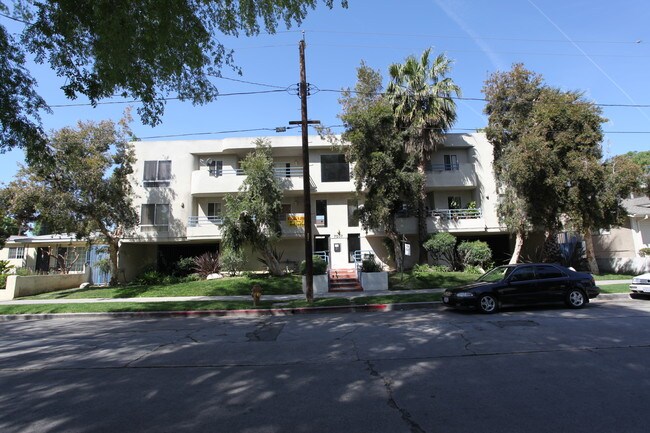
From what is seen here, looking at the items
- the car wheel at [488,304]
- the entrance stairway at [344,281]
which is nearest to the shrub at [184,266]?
the entrance stairway at [344,281]

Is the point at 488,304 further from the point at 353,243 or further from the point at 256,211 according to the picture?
the point at 353,243

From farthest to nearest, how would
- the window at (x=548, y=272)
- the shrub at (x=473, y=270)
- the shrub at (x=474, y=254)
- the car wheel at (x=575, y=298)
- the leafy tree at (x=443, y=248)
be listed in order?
the shrub at (x=474, y=254) < the leafy tree at (x=443, y=248) < the shrub at (x=473, y=270) < the window at (x=548, y=272) < the car wheel at (x=575, y=298)

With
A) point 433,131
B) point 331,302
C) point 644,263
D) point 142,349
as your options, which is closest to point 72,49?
point 142,349

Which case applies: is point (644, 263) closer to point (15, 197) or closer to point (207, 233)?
point (207, 233)

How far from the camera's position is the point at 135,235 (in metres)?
25.7

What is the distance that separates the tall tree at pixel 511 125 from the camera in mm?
22773

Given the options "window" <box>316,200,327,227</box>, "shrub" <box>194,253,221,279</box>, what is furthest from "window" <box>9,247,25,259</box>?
"window" <box>316,200,327,227</box>

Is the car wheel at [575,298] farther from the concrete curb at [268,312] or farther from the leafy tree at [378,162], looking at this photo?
the leafy tree at [378,162]

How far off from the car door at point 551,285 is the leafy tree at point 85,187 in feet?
66.2

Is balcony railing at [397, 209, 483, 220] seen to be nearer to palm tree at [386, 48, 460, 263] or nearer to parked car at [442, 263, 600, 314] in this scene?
palm tree at [386, 48, 460, 263]

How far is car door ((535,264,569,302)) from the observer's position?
40.7ft

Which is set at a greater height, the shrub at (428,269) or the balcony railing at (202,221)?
the balcony railing at (202,221)

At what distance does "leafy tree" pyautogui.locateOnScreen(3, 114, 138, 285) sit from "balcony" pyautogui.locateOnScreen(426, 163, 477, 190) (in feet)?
60.3

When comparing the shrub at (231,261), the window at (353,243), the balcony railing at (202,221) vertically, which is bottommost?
the shrub at (231,261)
